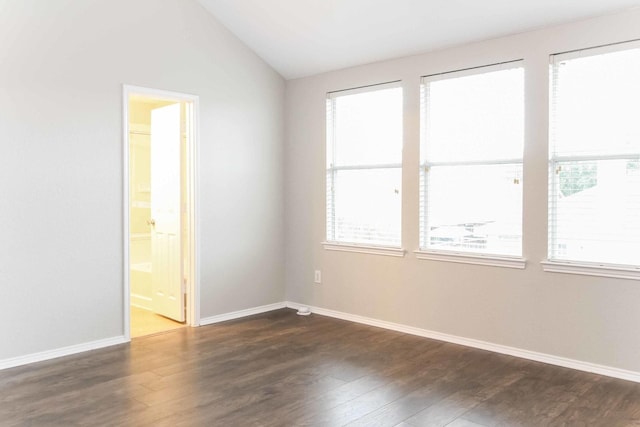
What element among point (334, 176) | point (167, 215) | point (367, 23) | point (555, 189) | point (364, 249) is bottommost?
point (364, 249)

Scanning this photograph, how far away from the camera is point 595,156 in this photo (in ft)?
11.5

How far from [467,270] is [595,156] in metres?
1.24

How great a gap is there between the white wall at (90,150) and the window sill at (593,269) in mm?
2763

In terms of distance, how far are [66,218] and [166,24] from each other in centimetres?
180

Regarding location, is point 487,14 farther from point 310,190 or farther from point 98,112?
point 98,112

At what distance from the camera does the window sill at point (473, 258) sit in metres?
3.85

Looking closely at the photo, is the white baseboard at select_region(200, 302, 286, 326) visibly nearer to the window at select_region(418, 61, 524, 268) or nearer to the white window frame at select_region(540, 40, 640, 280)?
the window at select_region(418, 61, 524, 268)

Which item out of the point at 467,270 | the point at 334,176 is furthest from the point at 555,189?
the point at 334,176

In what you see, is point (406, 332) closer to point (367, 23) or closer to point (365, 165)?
point (365, 165)

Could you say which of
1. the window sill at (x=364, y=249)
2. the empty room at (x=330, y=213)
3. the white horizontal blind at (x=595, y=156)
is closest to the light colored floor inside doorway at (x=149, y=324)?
the empty room at (x=330, y=213)

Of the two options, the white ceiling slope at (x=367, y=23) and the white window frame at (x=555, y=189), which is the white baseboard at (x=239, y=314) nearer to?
the white ceiling slope at (x=367, y=23)

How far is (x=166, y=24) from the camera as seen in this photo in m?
4.39

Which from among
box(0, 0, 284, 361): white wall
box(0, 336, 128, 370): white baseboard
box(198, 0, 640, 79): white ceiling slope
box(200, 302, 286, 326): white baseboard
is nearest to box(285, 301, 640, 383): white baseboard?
box(200, 302, 286, 326): white baseboard

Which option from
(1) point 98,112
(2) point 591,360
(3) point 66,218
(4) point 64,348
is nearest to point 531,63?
(2) point 591,360
